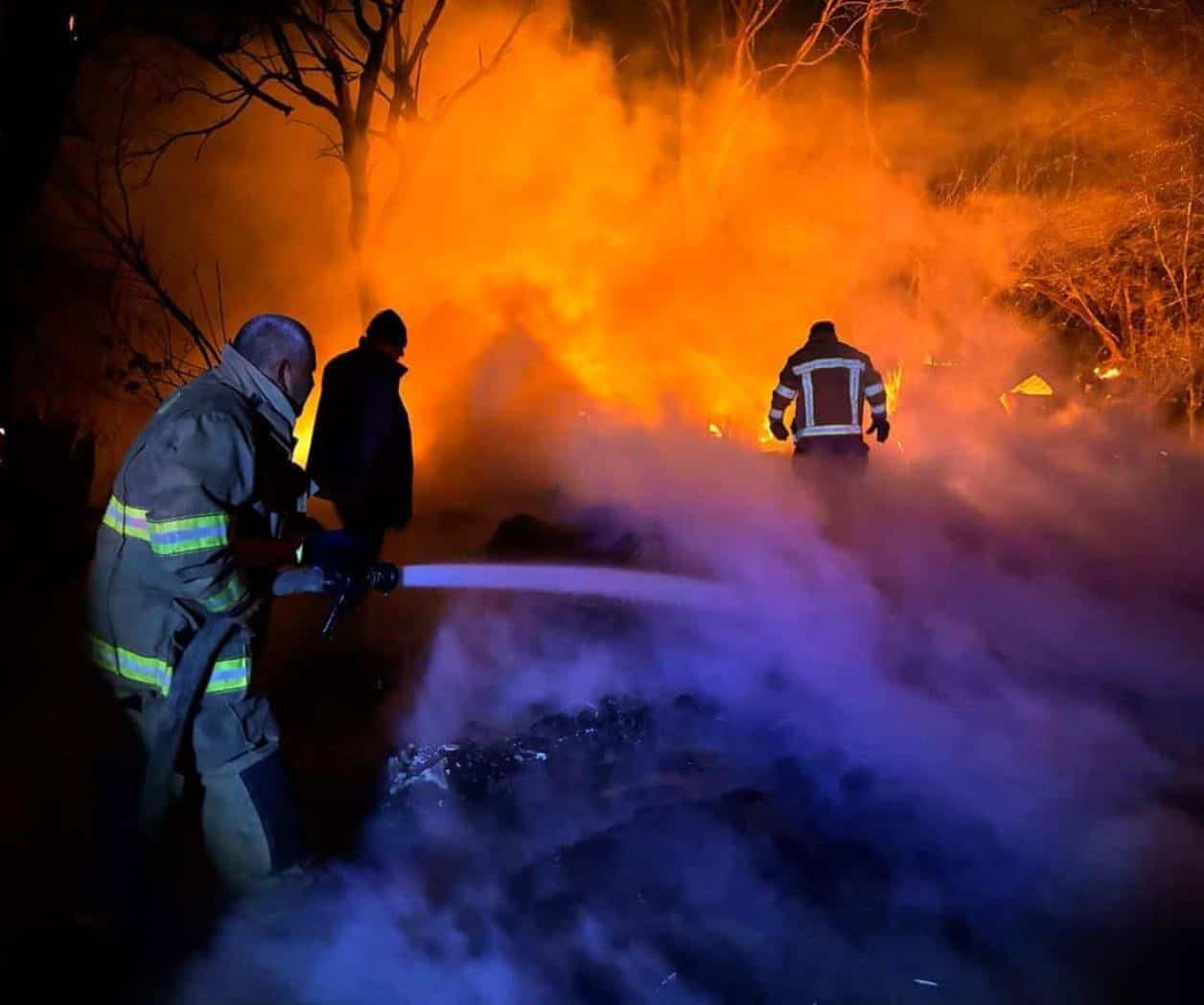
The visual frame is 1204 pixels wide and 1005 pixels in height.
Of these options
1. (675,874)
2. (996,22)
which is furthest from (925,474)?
(675,874)

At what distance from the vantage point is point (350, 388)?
5262 millimetres

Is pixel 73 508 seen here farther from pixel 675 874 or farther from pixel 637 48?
pixel 637 48

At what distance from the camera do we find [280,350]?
3.08 meters

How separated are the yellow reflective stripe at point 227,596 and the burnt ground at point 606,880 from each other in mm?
546

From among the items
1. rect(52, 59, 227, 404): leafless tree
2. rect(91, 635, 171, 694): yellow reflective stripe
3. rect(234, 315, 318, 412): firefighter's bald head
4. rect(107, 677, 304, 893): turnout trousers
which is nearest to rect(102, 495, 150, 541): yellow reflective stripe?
rect(91, 635, 171, 694): yellow reflective stripe

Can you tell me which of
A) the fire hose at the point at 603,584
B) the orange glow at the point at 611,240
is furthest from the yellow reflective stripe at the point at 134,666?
the orange glow at the point at 611,240

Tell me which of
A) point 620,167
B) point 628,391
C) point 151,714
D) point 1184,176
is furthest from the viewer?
point 620,167

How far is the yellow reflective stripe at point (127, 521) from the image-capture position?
9.36 feet

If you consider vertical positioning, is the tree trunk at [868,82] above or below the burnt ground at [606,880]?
above

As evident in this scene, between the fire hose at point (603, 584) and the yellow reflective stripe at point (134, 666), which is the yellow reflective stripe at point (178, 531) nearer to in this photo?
the yellow reflective stripe at point (134, 666)

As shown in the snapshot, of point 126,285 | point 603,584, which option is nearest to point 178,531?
point 603,584

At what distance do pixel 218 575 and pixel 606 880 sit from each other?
1765mm

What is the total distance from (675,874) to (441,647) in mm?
2514

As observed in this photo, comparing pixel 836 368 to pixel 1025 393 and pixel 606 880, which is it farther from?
pixel 1025 393
